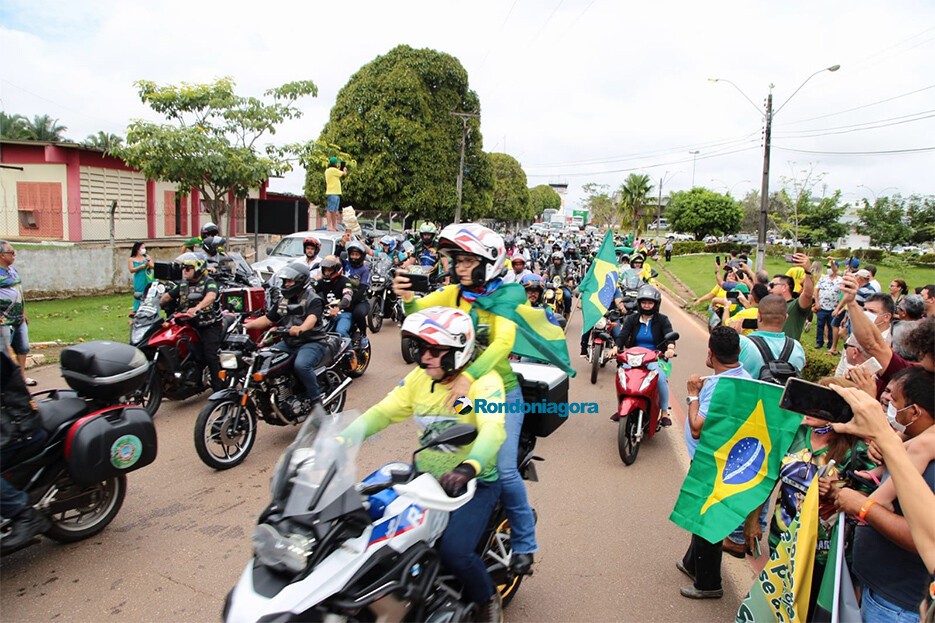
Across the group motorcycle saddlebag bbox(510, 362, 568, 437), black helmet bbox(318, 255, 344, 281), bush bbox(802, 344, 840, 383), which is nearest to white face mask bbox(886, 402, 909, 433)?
motorcycle saddlebag bbox(510, 362, 568, 437)

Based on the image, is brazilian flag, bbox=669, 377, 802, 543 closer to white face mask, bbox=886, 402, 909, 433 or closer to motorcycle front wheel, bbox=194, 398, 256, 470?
white face mask, bbox=886, 402, 909, 433

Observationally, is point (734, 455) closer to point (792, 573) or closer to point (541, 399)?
point (792, 573)

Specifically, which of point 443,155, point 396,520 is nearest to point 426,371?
point 396,520

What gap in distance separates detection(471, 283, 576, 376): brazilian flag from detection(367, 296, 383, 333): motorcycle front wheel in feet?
27.2

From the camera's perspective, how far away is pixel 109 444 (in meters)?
4.02

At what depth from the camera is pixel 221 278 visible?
32.7 feet

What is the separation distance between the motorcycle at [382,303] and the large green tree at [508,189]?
161 feet

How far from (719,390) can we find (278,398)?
426cm

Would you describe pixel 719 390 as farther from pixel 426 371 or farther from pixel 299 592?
pixel 299 592

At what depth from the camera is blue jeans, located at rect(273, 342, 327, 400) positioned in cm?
611

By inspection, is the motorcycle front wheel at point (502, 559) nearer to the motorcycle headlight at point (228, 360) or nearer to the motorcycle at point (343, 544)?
the motorcycle at point (343, 544)

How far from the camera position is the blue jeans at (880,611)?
249 cm

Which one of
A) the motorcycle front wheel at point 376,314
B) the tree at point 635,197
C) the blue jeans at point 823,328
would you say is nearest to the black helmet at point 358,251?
the motorcycle front wheel at point 376,314

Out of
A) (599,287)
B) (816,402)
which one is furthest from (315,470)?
(599,287)
